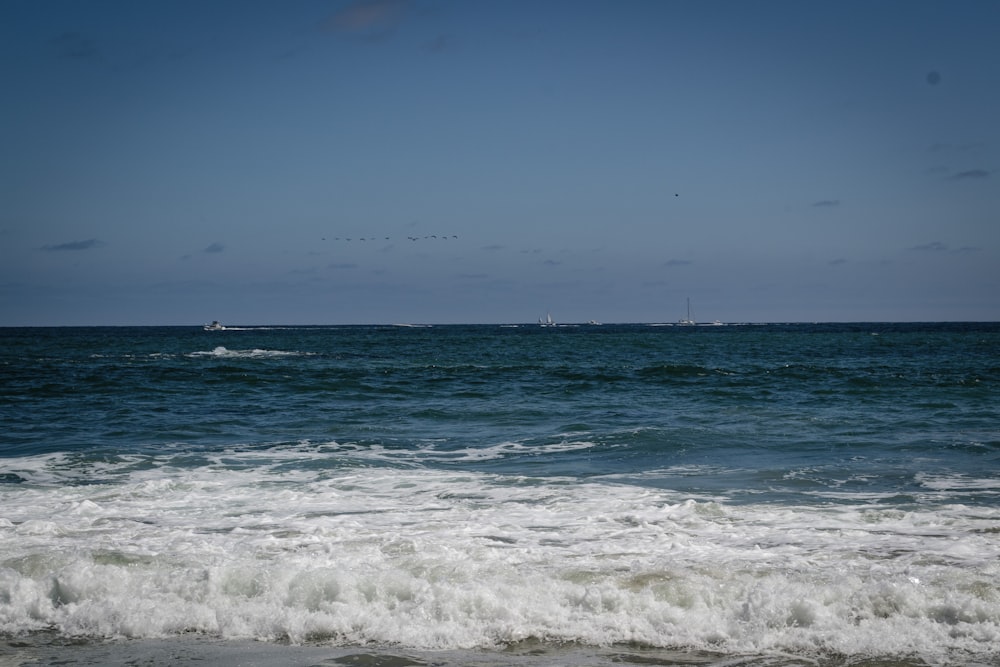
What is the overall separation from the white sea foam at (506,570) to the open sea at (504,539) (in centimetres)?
3

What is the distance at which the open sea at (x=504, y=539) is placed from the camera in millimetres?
5934


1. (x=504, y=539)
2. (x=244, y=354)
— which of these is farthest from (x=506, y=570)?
(x=244, y=354)

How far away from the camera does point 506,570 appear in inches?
281

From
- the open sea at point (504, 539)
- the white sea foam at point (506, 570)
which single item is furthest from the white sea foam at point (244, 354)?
the white sea foam at point (506, 570)

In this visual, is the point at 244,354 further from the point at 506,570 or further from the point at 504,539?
the point at 506,570

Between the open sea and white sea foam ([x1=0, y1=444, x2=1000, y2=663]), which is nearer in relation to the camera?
the open sea

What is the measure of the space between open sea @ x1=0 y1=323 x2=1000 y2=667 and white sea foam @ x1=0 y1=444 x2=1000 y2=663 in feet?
0.09

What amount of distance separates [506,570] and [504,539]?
1.14 m

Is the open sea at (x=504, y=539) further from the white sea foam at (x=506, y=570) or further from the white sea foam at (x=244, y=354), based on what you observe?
the white sea foam at (x=244, y=354)

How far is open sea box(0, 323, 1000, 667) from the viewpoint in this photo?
5.93 m

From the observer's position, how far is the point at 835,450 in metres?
13.5

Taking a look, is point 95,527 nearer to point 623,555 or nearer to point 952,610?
point 623,555

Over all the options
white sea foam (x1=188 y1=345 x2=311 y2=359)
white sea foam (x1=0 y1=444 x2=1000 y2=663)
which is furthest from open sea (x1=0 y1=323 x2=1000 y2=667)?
white sea foam (x1=188 y1=345 x2=311 y2=359)

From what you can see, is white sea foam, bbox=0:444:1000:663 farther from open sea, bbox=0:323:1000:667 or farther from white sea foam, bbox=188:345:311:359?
white sea foam, bbox=188:345:311:359
